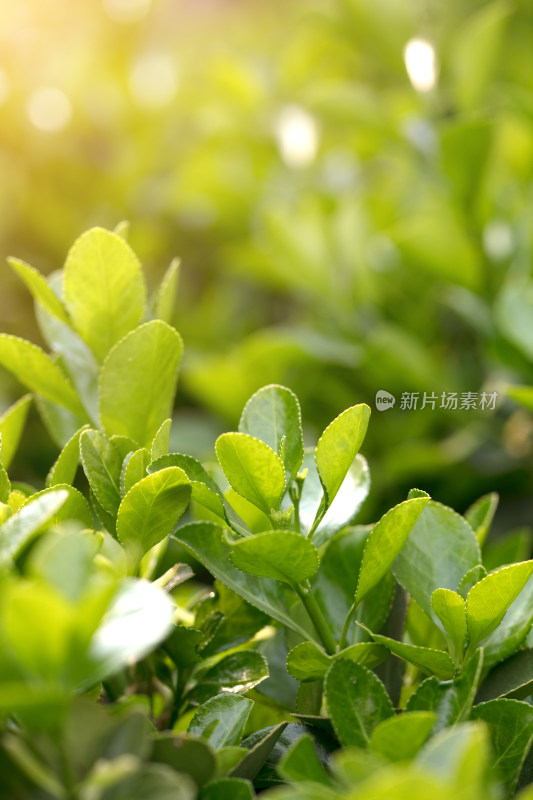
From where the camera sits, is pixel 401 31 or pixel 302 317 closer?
pixel 401 31

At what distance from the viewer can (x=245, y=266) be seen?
1.25 m

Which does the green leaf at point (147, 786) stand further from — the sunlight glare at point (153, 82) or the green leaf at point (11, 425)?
the sunlight glare at point (153, 82)

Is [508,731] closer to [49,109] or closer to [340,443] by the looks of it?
[340,443]

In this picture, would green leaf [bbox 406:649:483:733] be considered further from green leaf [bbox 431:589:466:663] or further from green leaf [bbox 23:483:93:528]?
green leaf [bbox 23:483:93:528]

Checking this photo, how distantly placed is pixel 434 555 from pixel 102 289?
0.23 metres

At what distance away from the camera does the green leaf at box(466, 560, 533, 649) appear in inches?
13.8

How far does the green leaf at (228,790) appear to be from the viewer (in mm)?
304

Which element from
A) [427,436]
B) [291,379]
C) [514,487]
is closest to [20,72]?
[291,379]

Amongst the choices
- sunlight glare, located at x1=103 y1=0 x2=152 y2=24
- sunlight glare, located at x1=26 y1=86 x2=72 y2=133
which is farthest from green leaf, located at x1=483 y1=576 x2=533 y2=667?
sunlight glare, located at x1=103 y1=0 x2=152 y2=24

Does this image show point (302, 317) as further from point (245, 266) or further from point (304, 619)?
point (304, 619)

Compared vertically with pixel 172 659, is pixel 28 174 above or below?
above

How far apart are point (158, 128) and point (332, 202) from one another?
0.43m

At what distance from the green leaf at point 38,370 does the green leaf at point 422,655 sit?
0.22 m

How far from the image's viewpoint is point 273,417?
1.35 feet
